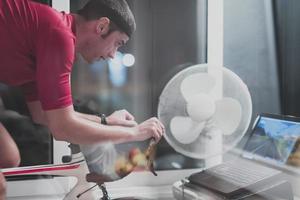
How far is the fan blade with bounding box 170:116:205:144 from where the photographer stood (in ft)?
5.41

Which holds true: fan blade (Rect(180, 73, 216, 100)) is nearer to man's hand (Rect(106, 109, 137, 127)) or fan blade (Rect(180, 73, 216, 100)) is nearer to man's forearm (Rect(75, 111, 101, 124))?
man's hand (Rect(106, 109, 137, 127))

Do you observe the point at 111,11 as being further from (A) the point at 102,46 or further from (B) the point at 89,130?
(B) the point at 89,130

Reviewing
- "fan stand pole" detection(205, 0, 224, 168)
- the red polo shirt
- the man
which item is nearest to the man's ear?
the man

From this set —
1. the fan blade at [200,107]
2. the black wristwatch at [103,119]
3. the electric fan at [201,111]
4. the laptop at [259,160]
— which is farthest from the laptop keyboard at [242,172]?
the black wristwatch at [103,119]

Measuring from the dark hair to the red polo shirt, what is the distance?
0.36 ft

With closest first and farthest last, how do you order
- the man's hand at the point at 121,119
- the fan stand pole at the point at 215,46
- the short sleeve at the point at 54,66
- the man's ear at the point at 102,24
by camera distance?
the short sleeve at the point at 54,66 < the man's ear at the point at 102,24 < the man's hand at the point at 121,119 < the fan stand pole at the point at 215,46

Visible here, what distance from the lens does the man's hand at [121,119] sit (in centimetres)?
156

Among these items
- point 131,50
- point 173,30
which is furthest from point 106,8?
point 173,30

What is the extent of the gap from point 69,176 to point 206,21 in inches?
34.5

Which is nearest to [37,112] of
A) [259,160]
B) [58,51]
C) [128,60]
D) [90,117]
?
[90,117]

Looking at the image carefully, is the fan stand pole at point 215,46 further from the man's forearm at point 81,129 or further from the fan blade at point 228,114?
the man's forearm at point 81,129

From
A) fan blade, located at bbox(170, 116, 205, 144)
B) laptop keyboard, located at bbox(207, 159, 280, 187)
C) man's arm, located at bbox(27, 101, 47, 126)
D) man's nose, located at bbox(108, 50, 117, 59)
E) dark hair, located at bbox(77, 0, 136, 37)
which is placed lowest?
laptop keyboard, located at bbox(207, 159, 280, 187)

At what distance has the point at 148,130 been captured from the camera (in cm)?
157

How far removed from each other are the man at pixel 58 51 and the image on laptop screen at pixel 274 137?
551 millimetres
